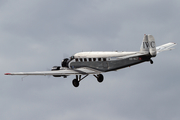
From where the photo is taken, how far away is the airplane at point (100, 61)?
1747 inches

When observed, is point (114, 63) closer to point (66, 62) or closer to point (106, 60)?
point (106, 60)

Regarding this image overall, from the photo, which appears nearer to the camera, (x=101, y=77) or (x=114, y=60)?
(x=114, y=60)

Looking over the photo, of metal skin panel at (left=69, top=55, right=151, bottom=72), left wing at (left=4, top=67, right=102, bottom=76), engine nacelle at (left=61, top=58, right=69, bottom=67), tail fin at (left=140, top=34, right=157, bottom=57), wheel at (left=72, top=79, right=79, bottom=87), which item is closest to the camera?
tail fin at (left=140, top=34, right=157, bottom=57)

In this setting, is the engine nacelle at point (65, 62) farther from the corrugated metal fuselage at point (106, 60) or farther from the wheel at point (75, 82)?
the wheel at point (75, 82)

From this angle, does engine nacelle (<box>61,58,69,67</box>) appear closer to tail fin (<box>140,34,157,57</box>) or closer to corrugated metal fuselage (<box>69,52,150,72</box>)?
corrugated metal fuselage (<box>69,52,150,72</box>)

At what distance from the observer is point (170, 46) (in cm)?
5056

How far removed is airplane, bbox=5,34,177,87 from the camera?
146 feet

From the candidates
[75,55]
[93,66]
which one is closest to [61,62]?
[75,55]

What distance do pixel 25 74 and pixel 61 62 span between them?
6006 millimetres

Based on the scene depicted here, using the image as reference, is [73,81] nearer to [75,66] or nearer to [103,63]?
[75,66]

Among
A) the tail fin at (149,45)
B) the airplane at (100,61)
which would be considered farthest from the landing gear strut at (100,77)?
the tail fin at (149,45)

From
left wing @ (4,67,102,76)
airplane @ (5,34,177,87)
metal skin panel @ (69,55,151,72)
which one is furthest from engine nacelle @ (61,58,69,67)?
metal skin panel @ (69,55,151,72)

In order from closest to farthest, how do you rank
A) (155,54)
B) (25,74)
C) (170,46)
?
(155,54), (25,74), (170,46)

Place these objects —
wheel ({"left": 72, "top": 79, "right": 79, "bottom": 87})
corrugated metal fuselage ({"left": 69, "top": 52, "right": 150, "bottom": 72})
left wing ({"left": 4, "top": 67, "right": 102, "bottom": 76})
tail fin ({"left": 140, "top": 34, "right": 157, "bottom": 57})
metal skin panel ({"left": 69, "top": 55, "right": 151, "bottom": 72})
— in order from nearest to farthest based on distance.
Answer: tail fin ({"left": 140, "top": 34, "right": 157, "bottom": 57}) → metal skin panel ({"left": 69, "top": 55, "right": 151, "bottom": 72}) → corrugated metal fuselage ({"left": 69, "top": 52, "right": 150, "bottom": 72}) → left wing ({"left": 4, "top": 67, "right": 102, "bottom": 76}) → wheel ({"left": 72, "top": 79, "right": 79, "bottom": 87})
